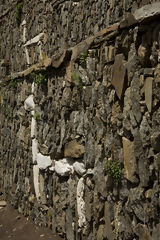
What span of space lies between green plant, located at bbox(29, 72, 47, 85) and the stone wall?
2 centimetres

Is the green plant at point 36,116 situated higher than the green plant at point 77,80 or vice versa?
the green plant at point 77,80

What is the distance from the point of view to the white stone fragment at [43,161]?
601cm

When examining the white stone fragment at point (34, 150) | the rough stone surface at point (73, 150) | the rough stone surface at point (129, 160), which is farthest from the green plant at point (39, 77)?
the rough stone surface at point (129, 160)

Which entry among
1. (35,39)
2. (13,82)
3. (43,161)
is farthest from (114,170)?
(13,82)

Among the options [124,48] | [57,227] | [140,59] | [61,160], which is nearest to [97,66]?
[124,48]

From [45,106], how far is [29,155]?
3.64ft

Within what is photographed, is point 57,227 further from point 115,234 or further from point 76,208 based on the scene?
point 115,234

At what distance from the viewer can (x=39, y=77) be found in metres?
6.26

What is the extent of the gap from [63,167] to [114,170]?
143 cm

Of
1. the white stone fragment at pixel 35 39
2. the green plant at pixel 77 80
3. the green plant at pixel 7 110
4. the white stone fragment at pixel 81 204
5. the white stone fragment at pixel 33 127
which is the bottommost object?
the white stone fragment at pixel 81 204

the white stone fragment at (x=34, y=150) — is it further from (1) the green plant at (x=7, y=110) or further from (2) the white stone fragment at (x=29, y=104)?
(1) the green plant at (x=7, y=110)

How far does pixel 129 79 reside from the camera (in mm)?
3840

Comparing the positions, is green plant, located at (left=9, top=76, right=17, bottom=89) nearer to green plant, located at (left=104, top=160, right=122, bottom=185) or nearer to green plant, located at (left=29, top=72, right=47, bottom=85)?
Answer: green plant, located at (left=29, top=72, right=47, bottom=85)

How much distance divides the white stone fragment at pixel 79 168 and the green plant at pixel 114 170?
69 cm
